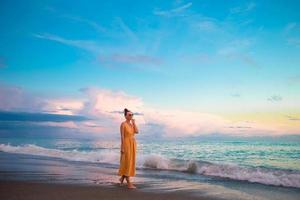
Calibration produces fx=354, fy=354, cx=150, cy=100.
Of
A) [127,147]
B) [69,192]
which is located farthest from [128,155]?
[69,192]

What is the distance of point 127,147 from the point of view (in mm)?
11062

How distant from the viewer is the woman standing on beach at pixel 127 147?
10953mm

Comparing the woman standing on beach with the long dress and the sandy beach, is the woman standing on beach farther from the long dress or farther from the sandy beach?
→ the sandy beach

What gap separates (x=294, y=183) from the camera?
42.3 ft

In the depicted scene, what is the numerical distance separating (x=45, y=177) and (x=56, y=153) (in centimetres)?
1671

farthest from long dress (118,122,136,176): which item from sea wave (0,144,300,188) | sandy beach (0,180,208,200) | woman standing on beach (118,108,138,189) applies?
sea wave (0,144,300,188)

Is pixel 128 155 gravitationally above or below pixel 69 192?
above

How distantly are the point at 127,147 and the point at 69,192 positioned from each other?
250cm

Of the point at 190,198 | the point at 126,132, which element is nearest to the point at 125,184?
the point at 126,132

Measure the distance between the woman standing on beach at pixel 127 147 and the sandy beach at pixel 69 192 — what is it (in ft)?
1.95

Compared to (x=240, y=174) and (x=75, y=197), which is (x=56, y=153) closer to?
(x=240, y=174)

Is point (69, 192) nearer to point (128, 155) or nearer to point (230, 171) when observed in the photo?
point (128, 155)

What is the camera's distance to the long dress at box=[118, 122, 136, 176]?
1094cm

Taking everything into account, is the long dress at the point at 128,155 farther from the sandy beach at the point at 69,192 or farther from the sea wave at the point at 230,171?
the sea wave at the point at 230,171
